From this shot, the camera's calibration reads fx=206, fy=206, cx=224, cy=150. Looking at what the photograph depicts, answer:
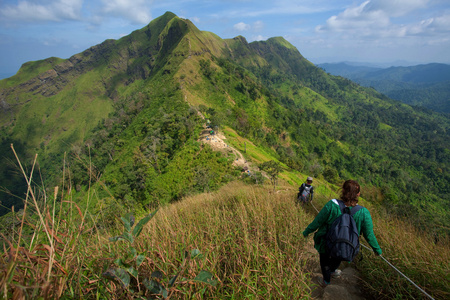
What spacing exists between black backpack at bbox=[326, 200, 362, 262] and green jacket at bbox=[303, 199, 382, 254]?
17cm

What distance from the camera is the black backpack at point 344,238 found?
279cm

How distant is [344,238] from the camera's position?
2.79m

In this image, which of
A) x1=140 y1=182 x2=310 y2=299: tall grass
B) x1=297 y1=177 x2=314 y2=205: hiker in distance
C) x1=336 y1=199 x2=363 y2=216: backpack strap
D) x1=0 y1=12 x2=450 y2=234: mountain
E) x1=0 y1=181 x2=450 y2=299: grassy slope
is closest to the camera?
x1=0 y1=181 x2=450 y2=299: grassy slope

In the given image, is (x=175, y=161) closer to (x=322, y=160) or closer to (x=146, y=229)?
(x=146, y=229)

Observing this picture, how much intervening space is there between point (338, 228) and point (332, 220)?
0.83 feet

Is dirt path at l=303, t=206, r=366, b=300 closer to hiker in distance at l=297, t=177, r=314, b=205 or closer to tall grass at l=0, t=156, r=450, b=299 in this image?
tall grass at l=0, t=156, r=450, b=299

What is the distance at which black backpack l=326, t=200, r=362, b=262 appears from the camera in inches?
110

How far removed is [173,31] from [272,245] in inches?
5312

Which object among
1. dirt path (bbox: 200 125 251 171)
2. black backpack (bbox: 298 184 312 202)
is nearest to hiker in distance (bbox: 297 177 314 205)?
black backpack (bbox: 298 184 312 202)

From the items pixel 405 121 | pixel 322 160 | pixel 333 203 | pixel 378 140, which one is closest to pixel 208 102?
pixel 322 160

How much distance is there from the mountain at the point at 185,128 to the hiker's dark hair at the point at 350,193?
56.7 inches

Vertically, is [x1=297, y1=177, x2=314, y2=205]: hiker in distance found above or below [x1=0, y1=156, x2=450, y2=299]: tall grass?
below

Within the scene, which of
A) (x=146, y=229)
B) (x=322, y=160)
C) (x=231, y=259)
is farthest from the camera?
(x=322, y=160)

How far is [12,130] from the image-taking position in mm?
118312
